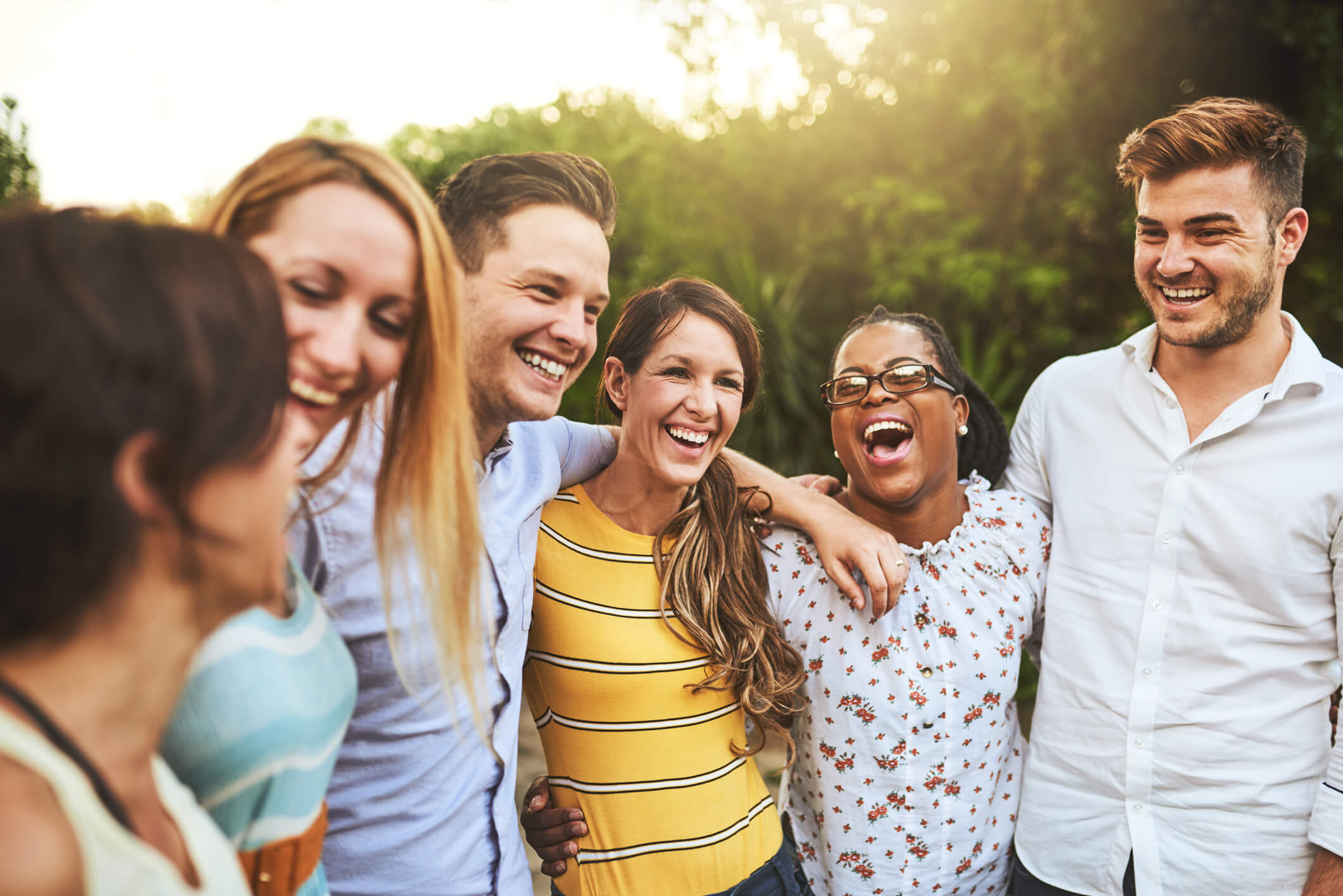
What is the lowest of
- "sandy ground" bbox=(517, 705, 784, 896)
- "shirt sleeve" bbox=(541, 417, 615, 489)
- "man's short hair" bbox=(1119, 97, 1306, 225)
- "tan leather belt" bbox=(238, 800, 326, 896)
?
"sandy ground" bbox=(517, 705, 784, 896)

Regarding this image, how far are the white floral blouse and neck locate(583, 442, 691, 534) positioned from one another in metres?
0.36

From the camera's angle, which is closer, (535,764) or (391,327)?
(391,327)

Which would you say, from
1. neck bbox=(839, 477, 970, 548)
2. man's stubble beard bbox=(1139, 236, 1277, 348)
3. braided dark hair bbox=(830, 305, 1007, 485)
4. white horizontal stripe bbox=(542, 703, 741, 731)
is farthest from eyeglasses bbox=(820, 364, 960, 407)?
white horizontal stripe bbox=(542, 703, 741, 731)

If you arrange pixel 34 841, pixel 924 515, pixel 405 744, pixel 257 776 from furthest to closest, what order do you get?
pixel 924 515 → pixel 405 744 → pixel 257 776 → pixel 34 841

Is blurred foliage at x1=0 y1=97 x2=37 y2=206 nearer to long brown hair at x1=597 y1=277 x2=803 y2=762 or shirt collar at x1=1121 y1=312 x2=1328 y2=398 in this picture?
long brown hair at x1=597 y1=277 x2=803 y2=762

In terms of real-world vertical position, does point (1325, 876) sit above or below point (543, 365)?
below

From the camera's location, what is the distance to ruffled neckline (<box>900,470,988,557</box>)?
2.48 meters

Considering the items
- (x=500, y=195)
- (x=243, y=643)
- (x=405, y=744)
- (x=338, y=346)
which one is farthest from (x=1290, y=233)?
(x=243, y=643)

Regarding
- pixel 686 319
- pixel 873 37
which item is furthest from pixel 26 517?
pixel 873 37

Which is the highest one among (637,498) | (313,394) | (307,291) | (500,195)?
(500,195)

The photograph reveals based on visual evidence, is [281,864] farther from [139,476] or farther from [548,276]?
[548,276]

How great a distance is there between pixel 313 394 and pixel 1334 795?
264 centimetres

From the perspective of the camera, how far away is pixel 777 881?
226cm

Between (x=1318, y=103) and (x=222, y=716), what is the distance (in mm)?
7392
